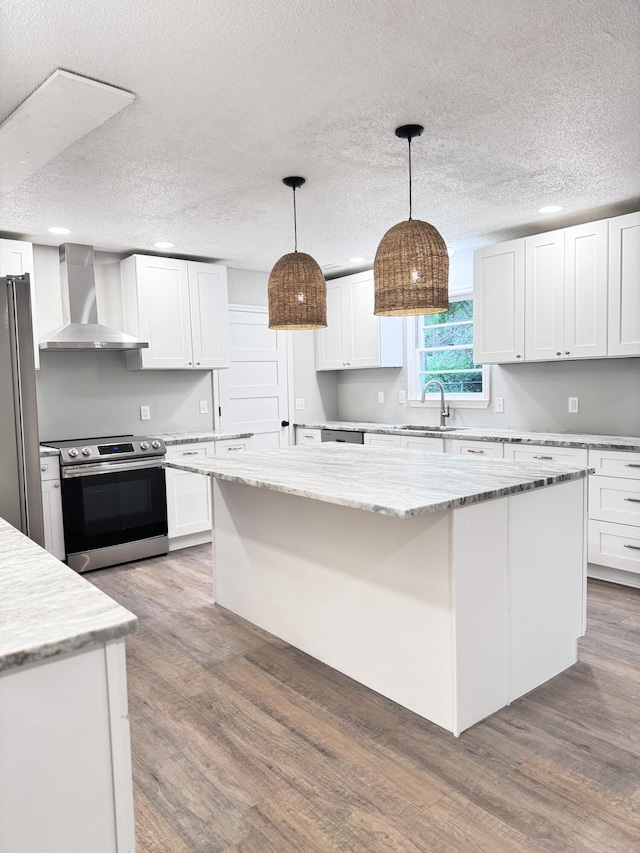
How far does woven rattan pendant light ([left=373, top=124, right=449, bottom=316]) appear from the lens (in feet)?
7.41

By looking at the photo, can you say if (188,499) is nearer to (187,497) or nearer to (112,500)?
(187,497)

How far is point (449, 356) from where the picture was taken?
5316mm

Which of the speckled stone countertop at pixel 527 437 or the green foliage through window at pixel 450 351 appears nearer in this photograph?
the speckled stone countertop at pixel 527 437

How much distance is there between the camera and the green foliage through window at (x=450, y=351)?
16.9 ft

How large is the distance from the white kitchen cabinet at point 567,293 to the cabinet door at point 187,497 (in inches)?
105

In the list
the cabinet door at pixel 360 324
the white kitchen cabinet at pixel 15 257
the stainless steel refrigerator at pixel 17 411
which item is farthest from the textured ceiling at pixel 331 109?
the cabinet door at pixel 360 324

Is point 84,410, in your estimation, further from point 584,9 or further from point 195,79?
point 584,9

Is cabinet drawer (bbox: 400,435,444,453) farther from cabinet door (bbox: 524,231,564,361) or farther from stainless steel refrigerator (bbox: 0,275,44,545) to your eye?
stainless steel refrigerator (bbox: 0,275,44,545)

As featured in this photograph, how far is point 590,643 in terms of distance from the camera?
9.35 feet

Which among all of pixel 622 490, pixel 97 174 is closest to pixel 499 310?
pixel 622 490

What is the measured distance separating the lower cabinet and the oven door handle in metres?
0.19

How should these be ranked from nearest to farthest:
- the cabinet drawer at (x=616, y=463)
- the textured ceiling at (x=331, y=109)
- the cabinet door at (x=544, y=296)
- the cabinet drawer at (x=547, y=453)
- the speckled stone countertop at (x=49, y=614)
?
the speckled stone countertop at (x=49, y=614) < the textured ceiling at (x=331, y=109) < the cabinet drawer at (x=616, y=463) < the cabinet drawer at (x=547, y=453) < the cabinet door at (x=544, y=296)

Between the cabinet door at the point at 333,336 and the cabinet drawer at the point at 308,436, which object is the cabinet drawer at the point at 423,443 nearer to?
the cabinet drawer at the point at 308,436

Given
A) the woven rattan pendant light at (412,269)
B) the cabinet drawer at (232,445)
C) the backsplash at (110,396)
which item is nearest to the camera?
the woven rattan pendant light at (412,269)
